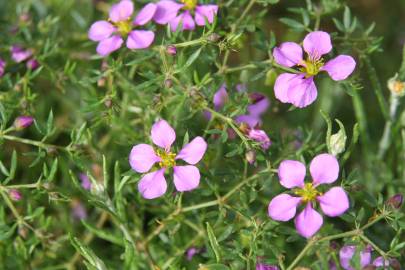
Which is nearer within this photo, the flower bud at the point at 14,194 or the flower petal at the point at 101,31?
the flower bud at the point at 14,194

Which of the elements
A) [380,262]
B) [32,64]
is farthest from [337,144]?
[32,64]

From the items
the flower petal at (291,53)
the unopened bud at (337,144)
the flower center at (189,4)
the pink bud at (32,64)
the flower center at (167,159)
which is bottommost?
the pink bud at (32,64)

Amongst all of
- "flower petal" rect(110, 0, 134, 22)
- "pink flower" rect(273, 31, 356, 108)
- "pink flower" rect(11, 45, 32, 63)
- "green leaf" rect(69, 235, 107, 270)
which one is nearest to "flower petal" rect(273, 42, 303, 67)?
"pink flower" rect(273, 31, 356, 108)

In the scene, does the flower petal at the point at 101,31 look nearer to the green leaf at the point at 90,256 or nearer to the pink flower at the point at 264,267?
the green leaf at the point at 90,256

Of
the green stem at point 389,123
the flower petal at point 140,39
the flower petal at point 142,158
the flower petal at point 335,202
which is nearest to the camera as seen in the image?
the flower petal at point 335,202

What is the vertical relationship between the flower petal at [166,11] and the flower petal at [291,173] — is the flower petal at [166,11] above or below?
above

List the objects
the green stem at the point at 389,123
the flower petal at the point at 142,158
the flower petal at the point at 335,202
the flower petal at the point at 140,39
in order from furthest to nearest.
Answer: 1. the green stem at the point at 389,123
2. the flower petal at the point at 140,39
3. the flower petal at the point at 142,158
4. the flower petal at the point at 335,202

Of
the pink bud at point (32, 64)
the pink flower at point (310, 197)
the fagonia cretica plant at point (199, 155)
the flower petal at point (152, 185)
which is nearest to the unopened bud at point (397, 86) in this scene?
the fagonia cretica plant at point (199, 155)
